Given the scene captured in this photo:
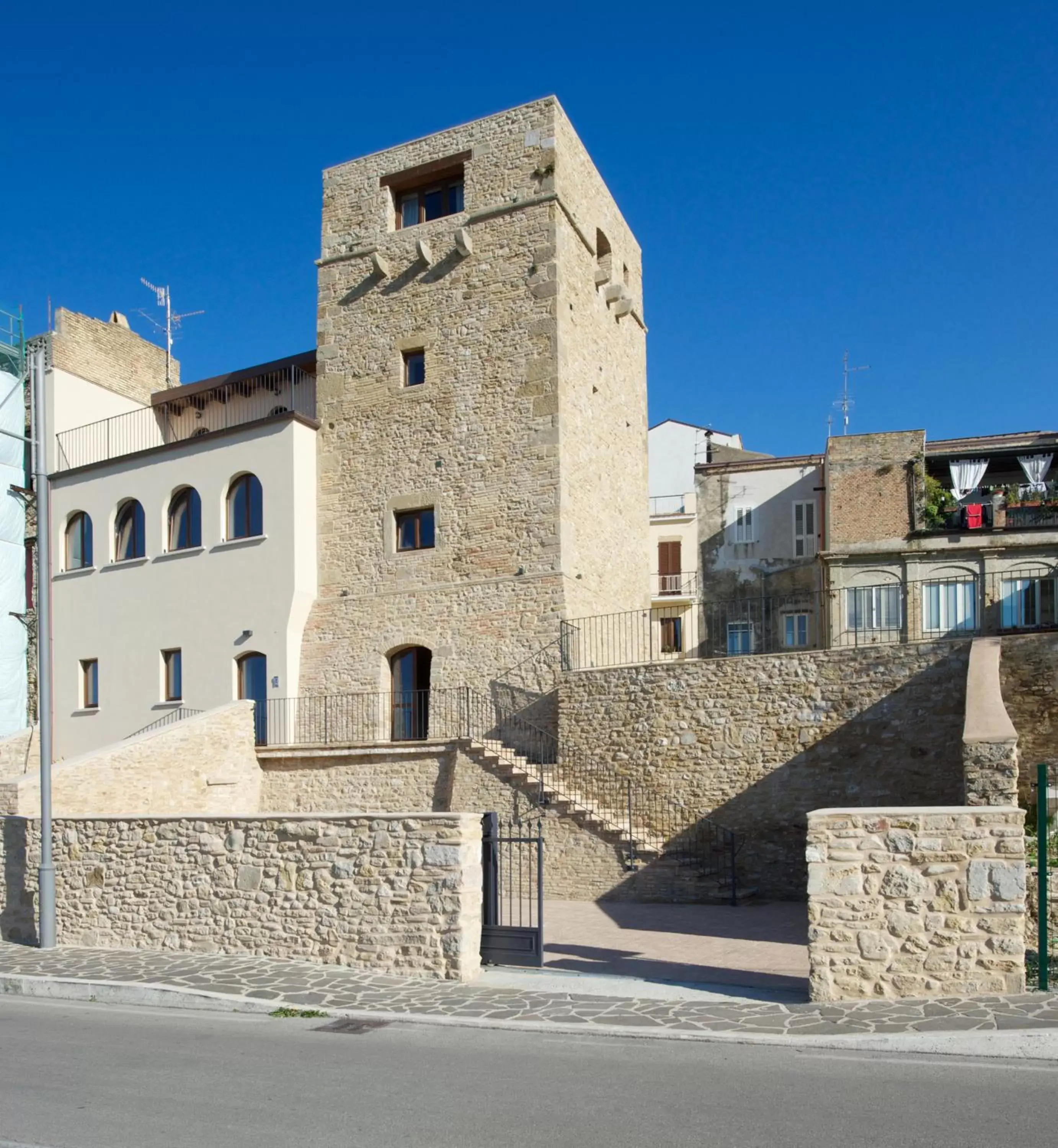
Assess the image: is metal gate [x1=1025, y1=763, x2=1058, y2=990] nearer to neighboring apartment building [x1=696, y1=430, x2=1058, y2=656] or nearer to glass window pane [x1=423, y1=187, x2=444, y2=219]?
neighboring apartment building [x1=696, y1=430, x2=1058, y2=656]

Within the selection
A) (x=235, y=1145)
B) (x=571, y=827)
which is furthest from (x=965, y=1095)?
(x=571, y=827)

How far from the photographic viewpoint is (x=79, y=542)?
27203 millimetres

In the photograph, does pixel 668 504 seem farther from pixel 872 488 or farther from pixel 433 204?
pixel 433 204

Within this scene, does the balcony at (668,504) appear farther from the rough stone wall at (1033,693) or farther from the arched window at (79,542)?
the rough stone wall at (1033,693)

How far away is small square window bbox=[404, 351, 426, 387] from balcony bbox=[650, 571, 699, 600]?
14.7 meters

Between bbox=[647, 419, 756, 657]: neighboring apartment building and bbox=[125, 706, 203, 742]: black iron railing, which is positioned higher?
bbox=[647, 419, 756, 657]: neighboring apartment building

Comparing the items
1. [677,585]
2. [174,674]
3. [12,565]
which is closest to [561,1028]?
[174,674]

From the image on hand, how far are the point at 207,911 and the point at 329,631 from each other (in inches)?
468

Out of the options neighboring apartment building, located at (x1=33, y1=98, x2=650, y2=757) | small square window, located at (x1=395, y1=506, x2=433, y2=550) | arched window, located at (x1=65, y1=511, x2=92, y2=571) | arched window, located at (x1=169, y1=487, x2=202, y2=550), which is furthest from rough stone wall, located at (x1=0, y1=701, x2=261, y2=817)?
arched window, located at (x1=65, y1=511, x2=92, y2=571)

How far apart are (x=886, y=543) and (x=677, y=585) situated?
26.2 ft

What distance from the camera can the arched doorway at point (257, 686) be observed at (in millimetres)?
23188

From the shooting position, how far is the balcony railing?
2662 cm

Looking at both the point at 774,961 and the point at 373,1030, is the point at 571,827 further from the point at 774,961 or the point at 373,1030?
the point at 373,1030

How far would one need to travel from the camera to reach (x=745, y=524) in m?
35.9
